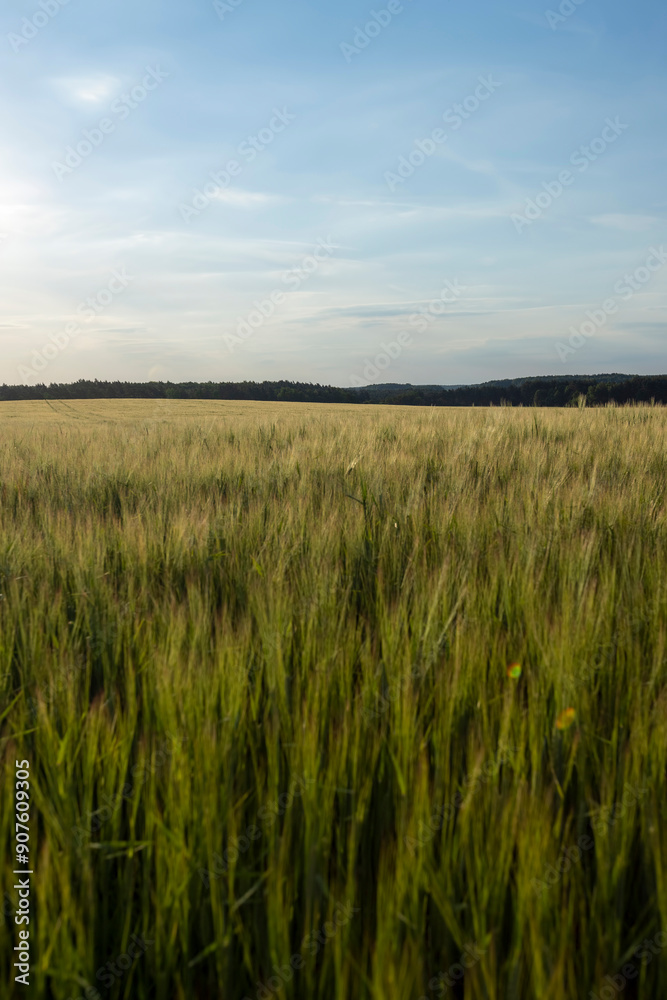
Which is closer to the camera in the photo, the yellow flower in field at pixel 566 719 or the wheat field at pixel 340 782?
the wheat field at pixel 340 782

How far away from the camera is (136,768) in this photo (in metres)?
1.05

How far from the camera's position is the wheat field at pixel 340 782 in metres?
0.81

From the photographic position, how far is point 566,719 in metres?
1.16

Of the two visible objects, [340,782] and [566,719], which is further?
[566,719]

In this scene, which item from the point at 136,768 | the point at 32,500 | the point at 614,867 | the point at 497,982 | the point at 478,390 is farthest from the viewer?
the point at 478,390

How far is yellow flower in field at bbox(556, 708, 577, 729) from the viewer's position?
1.15 m

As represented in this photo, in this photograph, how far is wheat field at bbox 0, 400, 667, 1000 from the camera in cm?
81

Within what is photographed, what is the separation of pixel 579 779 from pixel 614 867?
185 mm

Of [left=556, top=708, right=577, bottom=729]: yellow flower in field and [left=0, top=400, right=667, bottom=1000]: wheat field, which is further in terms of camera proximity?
[left=556, top=708, right=577, bottom=729]: yellow flower in field

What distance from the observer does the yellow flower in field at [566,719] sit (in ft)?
3.76

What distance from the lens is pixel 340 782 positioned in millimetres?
1017

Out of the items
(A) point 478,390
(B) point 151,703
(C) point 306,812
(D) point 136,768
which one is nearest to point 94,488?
(B) point 151,703

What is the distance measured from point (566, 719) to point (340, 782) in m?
0.45

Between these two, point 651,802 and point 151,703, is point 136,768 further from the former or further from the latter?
point 651,802
